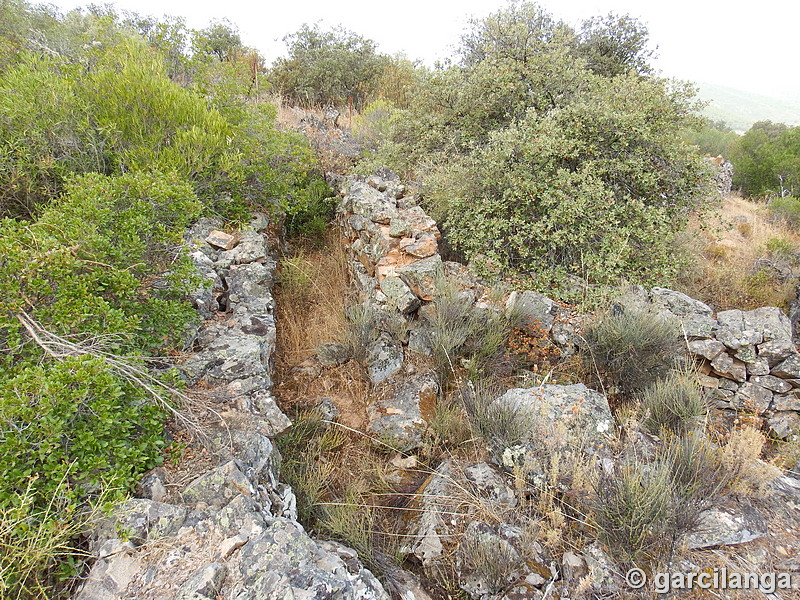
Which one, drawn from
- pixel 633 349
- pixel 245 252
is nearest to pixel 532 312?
pixel 633 349

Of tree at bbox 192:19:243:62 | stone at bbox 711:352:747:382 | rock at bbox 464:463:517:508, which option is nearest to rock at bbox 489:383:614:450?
rock at bbox 464:463:517:508

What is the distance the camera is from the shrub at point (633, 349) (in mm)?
3723

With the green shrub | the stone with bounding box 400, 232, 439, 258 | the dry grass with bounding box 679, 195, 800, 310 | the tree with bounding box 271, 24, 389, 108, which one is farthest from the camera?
the tree with bounding box 271, 24, 389, 108

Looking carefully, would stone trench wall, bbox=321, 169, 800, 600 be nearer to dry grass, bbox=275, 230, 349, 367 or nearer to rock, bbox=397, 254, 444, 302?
rock, bbox=397, 254, 444, 302

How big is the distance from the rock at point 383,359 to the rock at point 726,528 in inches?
96.7

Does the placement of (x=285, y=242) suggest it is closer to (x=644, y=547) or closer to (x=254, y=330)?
(x=254, y=330)

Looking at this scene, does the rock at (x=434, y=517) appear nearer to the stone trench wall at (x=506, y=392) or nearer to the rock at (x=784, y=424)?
the stone trench wall at (x=506, y=392)

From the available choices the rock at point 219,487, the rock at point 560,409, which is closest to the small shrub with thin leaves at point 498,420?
the rock at point 560,409

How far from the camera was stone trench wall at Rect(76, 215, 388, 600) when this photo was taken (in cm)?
177

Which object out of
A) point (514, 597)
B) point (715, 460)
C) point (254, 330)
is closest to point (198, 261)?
point (254, 330)

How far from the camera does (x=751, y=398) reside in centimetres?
386

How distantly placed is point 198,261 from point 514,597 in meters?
3.73

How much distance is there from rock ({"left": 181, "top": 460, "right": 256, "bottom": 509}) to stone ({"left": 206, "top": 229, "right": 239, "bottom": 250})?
9.47 feet

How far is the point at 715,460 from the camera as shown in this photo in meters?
2.67
